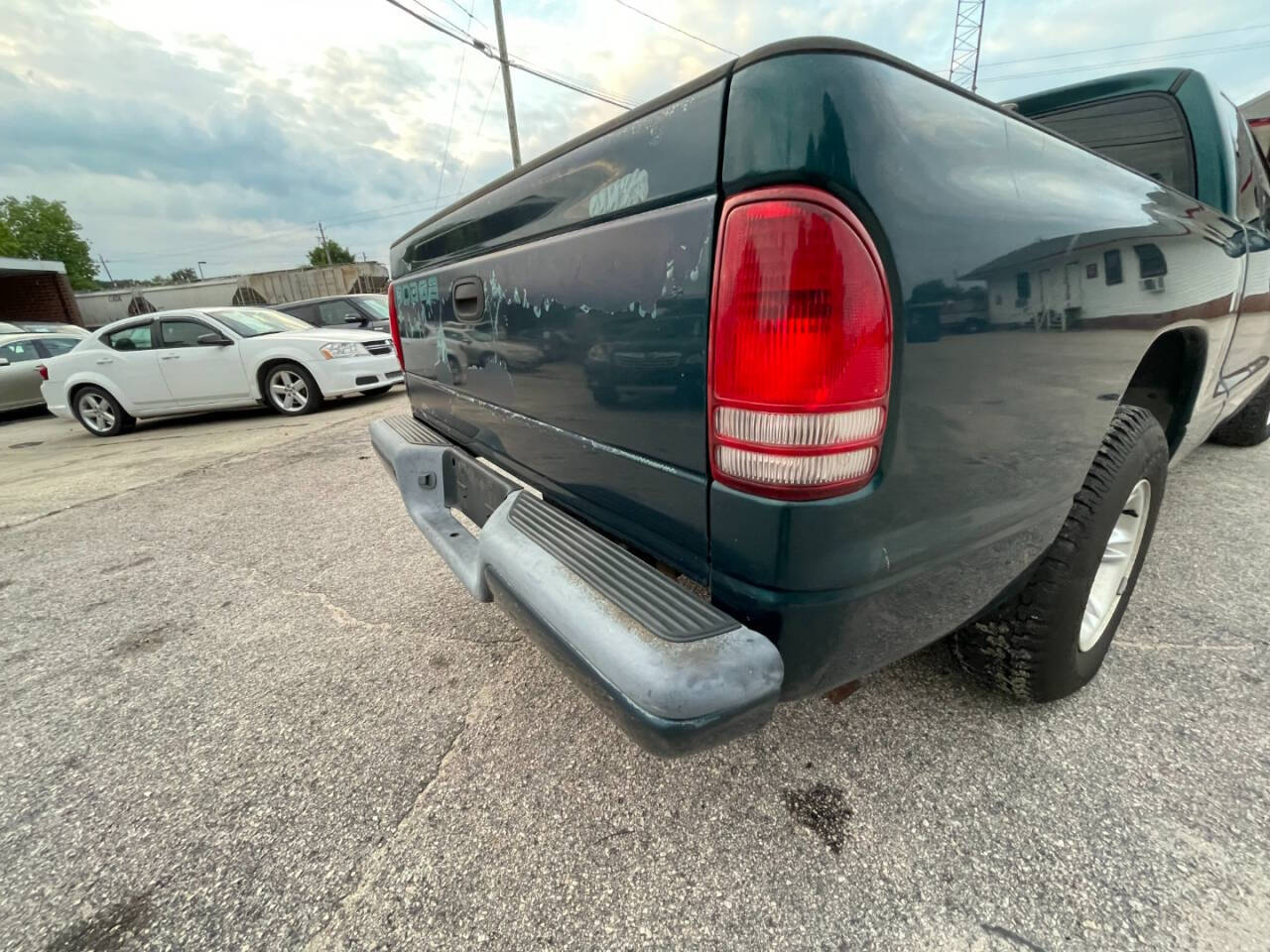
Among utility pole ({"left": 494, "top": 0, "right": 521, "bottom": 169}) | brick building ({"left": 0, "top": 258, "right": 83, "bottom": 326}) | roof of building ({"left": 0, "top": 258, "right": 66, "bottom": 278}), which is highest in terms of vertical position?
utility pole ({"left": 494, "top": 0, "right": 521, "bottom": 169})

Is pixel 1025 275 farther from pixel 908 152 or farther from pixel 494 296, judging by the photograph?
pixel 494 296

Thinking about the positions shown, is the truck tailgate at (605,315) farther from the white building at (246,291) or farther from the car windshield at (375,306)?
the white building at (246,291)

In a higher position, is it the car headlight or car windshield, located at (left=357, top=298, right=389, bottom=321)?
car windshield, located at (left=357, top=298, right=389, bottom=321)

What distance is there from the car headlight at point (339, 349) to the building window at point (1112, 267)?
25.7 feet

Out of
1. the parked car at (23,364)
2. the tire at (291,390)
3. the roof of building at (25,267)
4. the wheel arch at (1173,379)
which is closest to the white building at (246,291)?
the roof of building at (25,267)

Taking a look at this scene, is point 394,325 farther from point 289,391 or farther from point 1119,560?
point 289,391

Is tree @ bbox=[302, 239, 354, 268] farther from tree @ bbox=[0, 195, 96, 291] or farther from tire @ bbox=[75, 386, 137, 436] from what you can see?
tire @ bbox=[75, 386, 137, 436]

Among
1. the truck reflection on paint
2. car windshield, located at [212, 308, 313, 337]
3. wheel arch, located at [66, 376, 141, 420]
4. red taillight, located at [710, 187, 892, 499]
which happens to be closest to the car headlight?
car windshield, located at [212, 308, 313, 337]

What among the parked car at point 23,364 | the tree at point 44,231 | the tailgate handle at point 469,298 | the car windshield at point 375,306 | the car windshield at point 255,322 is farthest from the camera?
the tree at point 44,231

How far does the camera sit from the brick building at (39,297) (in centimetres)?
2212

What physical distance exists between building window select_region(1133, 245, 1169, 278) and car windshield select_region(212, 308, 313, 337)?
860 centimetres

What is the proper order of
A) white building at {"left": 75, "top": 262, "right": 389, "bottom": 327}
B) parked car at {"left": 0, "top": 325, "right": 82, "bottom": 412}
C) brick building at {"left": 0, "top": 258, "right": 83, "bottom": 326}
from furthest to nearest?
white building at {"left": 75, "top": 262, "right": 389, "bottom": 327} → brick building at {"left": 0, "top": 258, "right": 83, "bottom": 326} → parked car at {"left": 0, "top": 325, "right": 82, "bottom": 412}

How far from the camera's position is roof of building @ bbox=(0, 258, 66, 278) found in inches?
775

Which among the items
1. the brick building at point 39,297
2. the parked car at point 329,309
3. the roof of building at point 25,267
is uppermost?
the roof of building at point 25,267
